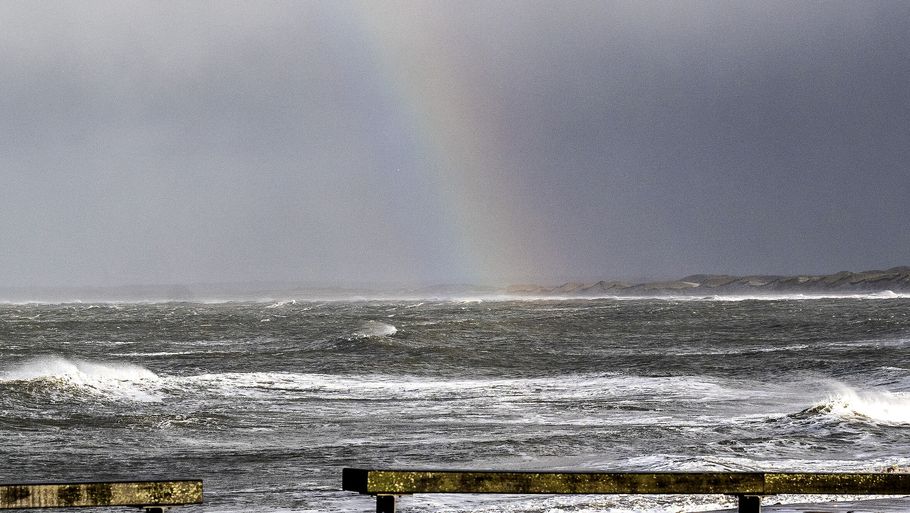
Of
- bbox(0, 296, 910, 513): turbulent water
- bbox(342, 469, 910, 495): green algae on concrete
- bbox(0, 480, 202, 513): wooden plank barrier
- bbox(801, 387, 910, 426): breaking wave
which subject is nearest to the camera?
bbox(0, 480, 202, 513): wooden plank barrier

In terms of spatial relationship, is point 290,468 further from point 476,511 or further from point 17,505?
point 17,505

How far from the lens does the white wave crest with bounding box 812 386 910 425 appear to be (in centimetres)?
1841

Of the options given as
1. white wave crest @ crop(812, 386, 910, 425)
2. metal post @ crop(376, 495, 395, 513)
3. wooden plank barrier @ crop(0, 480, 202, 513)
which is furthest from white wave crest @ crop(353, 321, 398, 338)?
wooden plank barrier @ crop(0, 480, 202, 513)

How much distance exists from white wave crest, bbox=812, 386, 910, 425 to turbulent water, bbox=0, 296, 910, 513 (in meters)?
0.07

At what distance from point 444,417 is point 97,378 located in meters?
13.3

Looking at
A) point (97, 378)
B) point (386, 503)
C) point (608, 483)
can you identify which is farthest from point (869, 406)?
point (97, 378)

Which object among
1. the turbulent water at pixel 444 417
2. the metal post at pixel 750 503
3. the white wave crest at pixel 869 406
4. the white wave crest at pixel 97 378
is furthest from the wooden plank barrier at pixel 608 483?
the white wave crest at pixel 97 378

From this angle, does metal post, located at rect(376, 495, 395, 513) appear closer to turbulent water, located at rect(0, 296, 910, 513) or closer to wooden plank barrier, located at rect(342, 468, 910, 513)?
wooden plank barrier, located at rect(342, 468, 910, 513)

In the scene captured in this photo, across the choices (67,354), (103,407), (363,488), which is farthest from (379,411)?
(67,354)

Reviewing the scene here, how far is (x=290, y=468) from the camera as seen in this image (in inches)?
523

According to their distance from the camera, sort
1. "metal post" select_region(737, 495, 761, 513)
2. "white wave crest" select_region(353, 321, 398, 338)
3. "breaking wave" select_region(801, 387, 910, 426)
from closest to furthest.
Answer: "metal post" select_region(737, 495, 761, 513), "breaking wave" select_region(801, 387, 910, 426), "white wave crest" select_region(353, 321, 398, 338)

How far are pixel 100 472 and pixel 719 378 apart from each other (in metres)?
18.0

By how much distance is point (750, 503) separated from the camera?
525cm

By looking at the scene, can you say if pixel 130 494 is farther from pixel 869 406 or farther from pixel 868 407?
pixel 869 406
